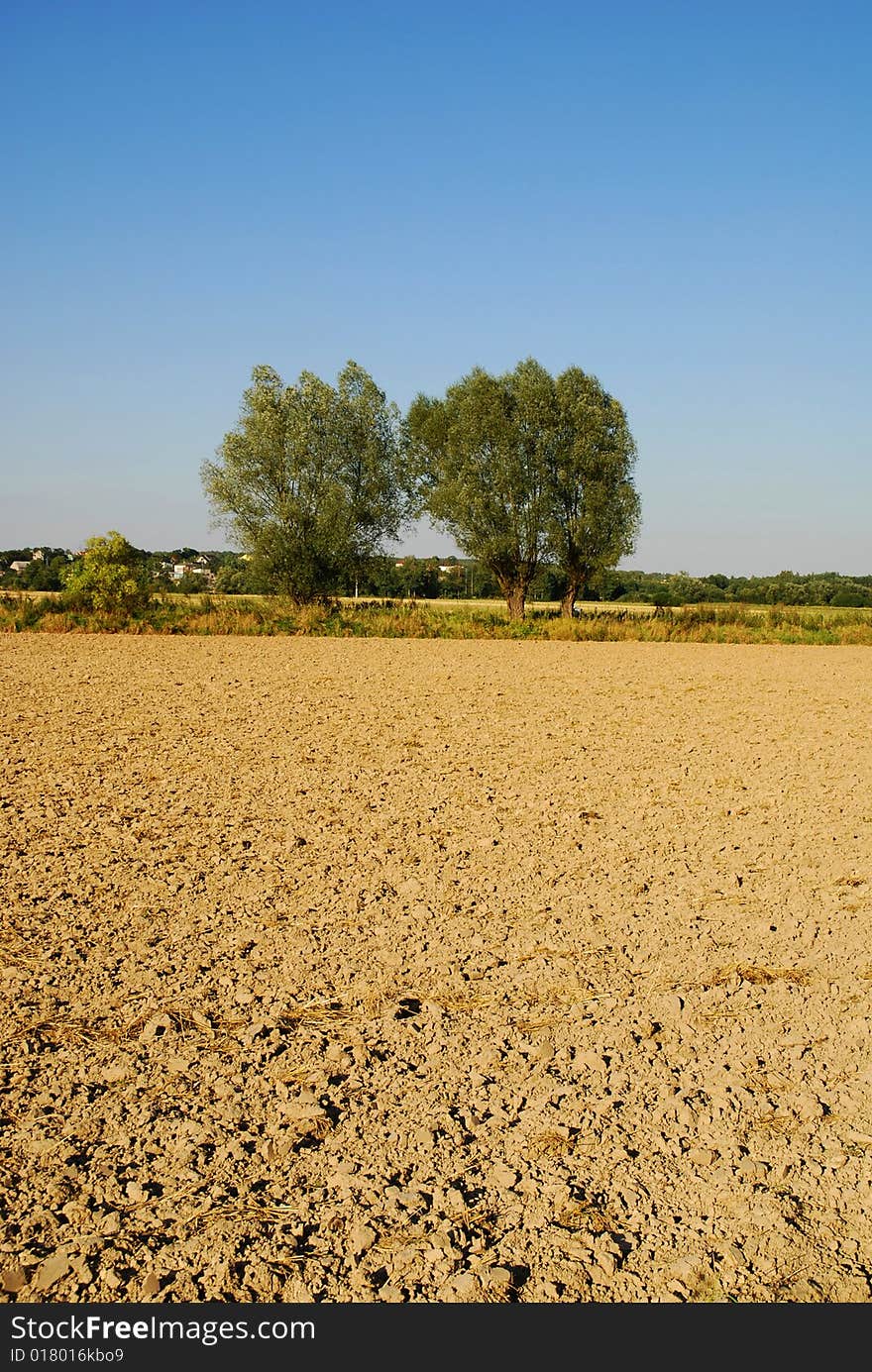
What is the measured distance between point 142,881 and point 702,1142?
407 centimetres

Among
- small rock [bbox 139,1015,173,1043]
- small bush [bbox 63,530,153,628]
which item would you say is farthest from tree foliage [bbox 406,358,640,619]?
small rock [bbox 139,1015,173,1043]

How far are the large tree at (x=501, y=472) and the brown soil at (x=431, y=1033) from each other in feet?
111

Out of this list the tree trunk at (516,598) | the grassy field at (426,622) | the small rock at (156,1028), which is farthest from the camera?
the tree trunk at (516,598)

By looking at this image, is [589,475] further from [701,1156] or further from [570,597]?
[701,1156]

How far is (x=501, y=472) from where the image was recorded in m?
43.1

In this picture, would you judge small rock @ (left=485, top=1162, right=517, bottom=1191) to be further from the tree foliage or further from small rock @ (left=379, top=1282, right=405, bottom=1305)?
the tree foliage

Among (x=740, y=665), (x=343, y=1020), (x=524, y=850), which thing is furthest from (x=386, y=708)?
(x=740, y=665)

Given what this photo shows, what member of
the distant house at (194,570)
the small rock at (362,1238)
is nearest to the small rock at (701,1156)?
the small rock at (362,1238)

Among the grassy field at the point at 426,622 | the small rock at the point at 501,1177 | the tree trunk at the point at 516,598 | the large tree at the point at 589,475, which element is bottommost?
the small rock at the point at 501,1177

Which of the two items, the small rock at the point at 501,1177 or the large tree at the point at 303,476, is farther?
the large tree at the point at 303,476

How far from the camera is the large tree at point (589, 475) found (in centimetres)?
4269

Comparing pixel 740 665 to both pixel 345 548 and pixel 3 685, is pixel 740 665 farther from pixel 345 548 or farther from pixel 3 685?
pixel 345 548

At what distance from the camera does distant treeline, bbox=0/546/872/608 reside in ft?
130

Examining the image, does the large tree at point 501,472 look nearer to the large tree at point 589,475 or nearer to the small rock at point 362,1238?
the large tree at point 589,475
